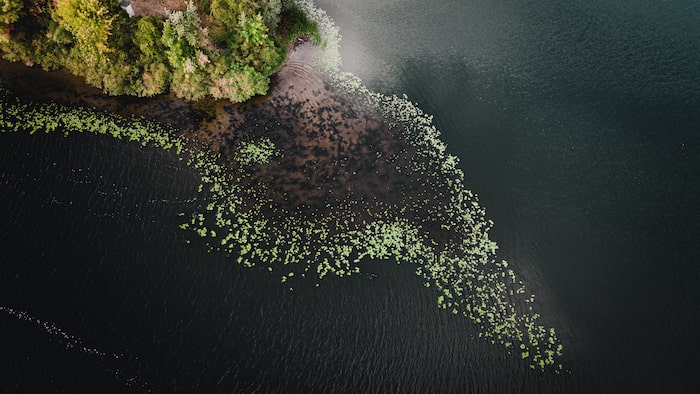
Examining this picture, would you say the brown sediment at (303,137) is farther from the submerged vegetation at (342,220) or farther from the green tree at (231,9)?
the green tree at (231,9)

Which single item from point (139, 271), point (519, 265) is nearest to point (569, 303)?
point (519, 265)

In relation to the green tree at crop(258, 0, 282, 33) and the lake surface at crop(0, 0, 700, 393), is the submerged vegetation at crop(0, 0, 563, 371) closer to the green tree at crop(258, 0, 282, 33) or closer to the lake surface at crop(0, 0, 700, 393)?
the green tree at crop(258, 0, 282, 33)

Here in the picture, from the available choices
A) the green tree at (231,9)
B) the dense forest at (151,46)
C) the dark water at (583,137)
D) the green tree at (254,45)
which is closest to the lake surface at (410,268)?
the dark water at (583,137)

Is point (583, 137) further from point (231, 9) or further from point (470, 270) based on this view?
point (231, 9)

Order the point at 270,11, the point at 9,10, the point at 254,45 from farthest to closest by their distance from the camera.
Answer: the point at 270,11 → the point at 254,45 → the point at 9,10

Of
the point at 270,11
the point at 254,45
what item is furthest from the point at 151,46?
the point at 270,11

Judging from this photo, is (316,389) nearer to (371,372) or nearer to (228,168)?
(371,372)

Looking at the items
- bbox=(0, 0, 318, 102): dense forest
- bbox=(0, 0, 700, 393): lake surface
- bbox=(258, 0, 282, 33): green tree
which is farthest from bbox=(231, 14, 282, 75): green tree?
bbox=(0, 0, 700, 393): lake surface
